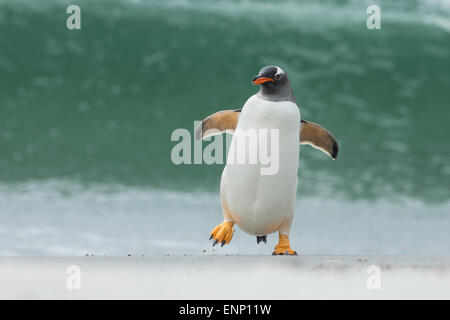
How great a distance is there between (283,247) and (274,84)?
1.18 metres

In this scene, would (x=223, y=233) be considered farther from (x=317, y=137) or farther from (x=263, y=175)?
(x=317, y=137)

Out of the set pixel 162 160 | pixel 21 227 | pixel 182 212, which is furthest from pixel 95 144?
pixel 21 227

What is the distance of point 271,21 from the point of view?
24.0m

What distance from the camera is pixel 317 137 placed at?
520 cm

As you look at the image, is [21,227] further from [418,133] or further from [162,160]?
[418,133]

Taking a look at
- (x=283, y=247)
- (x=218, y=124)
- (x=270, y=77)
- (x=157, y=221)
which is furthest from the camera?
(x=157, y=221)

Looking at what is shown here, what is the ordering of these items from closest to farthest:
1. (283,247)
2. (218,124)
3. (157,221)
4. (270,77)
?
1. (270,77)
2. (283,247)
3. (218,124)
4. (157,221)

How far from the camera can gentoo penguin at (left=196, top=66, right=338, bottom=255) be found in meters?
4.68

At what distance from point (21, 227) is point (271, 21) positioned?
16686 millimetres

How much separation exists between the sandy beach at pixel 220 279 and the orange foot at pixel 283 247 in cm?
85

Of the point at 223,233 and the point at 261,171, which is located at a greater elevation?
the point at 261,171

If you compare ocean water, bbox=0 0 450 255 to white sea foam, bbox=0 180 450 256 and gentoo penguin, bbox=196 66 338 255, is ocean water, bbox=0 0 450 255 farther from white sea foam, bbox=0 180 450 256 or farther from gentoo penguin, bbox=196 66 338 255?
gentoo penguin, bbox=196 66 338 255

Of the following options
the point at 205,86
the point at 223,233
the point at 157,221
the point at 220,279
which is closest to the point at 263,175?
the point at 223,233

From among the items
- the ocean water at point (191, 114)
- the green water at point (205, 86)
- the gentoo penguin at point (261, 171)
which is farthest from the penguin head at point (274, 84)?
the green water at point (205, 86)
